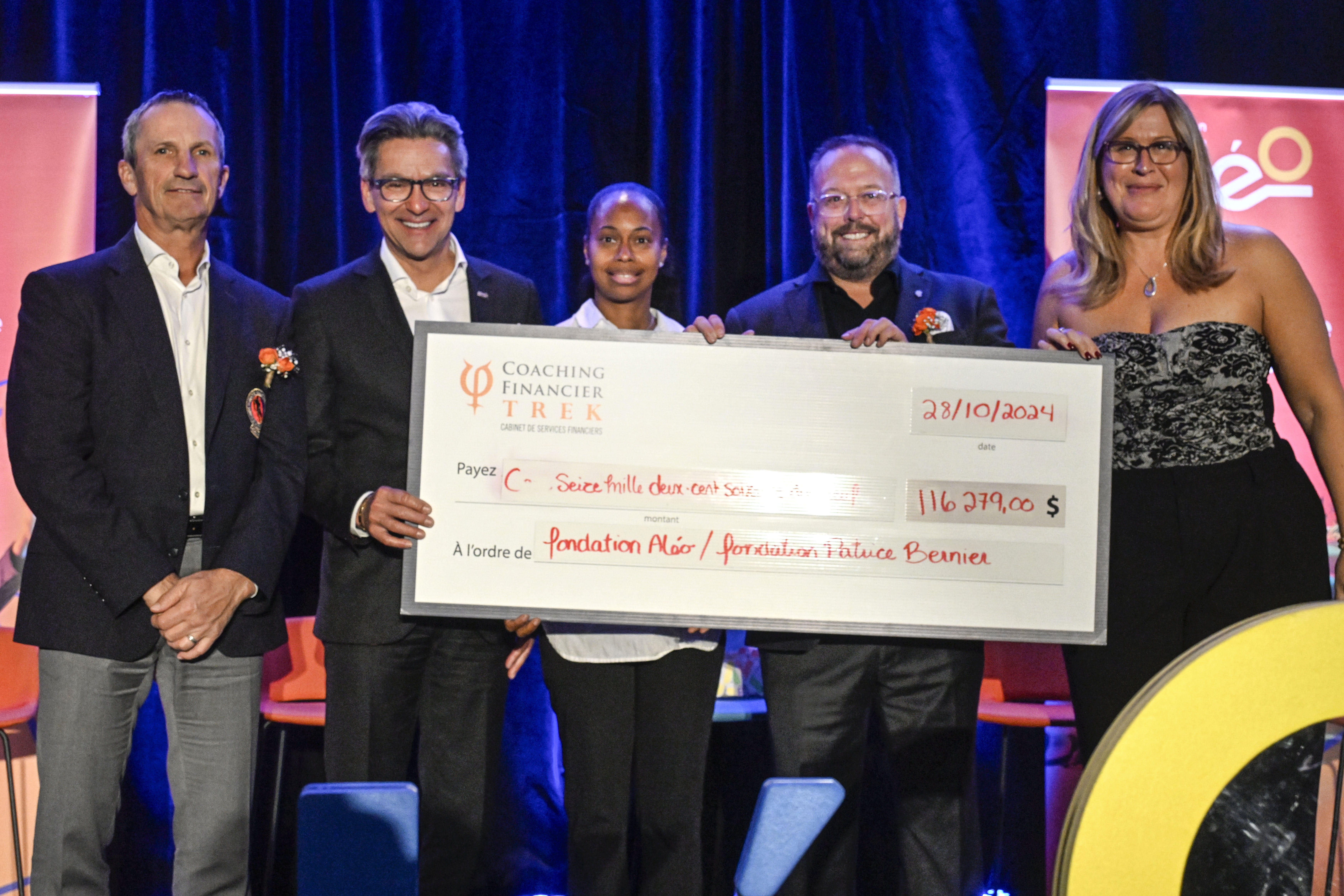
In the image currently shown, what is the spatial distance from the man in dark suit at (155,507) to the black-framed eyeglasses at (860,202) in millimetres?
1452

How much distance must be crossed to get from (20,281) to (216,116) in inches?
33.8

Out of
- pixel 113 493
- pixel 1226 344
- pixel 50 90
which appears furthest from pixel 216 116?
pixel 1226 344

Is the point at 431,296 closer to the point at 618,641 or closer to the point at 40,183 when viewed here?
the point at 618,641

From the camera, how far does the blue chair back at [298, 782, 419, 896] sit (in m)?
0.93

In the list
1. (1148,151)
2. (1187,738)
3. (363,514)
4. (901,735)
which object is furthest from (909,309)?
(1187,738)

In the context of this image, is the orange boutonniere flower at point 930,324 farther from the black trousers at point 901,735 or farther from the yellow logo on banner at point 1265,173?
the yellow logo on banner at point 1265,173

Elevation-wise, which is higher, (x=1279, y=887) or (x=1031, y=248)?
(x=1031, y=248)

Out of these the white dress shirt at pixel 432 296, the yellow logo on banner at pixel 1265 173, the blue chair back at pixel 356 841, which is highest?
the yellow logo on banner at pixel 1265 173

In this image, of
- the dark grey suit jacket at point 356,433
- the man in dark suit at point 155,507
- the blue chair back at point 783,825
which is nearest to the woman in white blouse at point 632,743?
the dark grey suit jacket at point 356,433

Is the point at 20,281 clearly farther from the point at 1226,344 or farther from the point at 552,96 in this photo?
the point at 1226,344

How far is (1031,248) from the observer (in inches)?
153

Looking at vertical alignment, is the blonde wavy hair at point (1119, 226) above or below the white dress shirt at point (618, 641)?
above

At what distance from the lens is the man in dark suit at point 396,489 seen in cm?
253

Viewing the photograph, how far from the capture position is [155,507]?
238 centimetres
